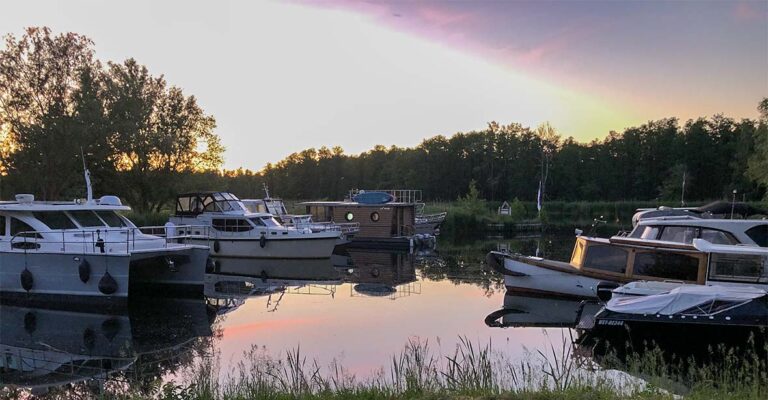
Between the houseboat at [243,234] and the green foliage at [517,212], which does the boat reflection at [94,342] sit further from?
the green foliage at [517,212]

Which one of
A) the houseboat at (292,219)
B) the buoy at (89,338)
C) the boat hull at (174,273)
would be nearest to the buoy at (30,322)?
the buoy at (89,338)

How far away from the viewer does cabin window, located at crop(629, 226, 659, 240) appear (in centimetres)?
1778

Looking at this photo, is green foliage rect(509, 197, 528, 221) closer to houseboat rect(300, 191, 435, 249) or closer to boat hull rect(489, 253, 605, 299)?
houseboat rect(300, 191, 435, 249)

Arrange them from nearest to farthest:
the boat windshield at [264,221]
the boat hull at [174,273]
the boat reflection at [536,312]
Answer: the boat reflection at [536,312], the boat hull at [174,273], the boat windshield at [264,221]

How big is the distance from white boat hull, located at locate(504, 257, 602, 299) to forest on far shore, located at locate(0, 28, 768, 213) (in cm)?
2729

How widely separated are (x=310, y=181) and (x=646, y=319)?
9824 cm

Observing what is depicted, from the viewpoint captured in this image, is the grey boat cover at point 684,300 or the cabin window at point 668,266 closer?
the grey boat cover at point 684,300

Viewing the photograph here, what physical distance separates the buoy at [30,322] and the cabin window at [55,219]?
2966 mm

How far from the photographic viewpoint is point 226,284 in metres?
21.4

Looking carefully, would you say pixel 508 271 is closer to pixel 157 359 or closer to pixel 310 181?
pixel 157 359

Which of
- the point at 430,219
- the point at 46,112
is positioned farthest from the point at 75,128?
the point at 430,219

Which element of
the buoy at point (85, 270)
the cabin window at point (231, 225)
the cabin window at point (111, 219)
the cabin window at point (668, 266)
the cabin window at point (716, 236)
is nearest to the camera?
the cabin window at point (668, 266)

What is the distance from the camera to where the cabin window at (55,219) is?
17875mm

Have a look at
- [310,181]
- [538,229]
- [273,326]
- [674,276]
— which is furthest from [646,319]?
[310,181]
